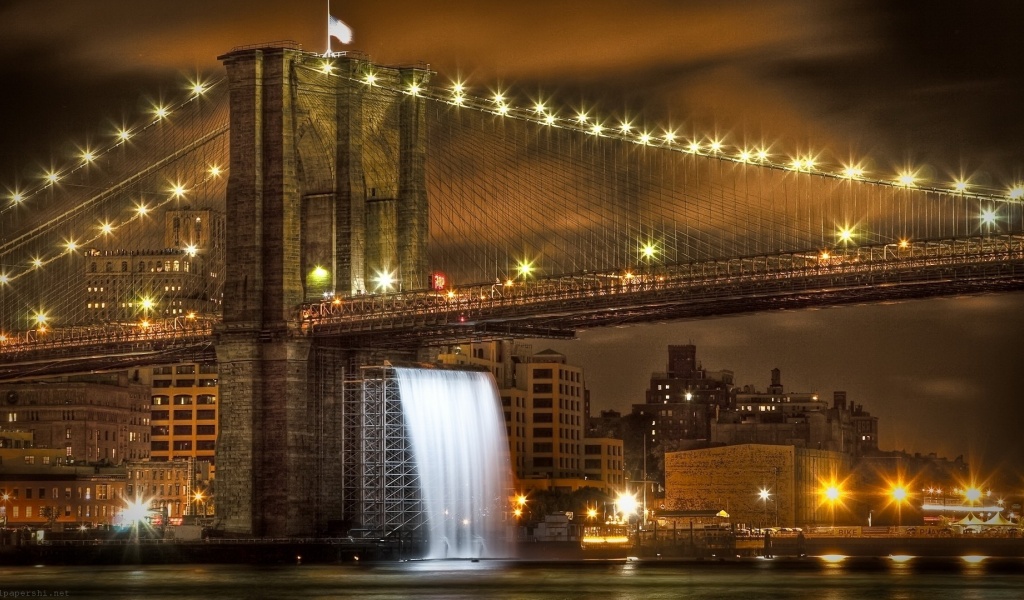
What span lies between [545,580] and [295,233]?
92.3 ft

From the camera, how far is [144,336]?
106125mm

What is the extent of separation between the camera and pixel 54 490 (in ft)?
530

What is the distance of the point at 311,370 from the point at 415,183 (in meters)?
11.1

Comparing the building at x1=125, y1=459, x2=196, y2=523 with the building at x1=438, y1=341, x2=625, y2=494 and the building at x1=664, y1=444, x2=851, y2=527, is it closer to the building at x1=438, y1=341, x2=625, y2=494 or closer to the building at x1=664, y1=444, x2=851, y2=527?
the building at x1=438, y1=341, x2=625, y2=494

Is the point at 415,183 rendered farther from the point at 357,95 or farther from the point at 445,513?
the point at 445,513

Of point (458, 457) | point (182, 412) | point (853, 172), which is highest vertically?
point (853, 172)

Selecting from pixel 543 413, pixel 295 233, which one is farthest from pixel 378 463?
pixel 543 413

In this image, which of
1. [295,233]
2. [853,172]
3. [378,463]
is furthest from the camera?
[295,233]

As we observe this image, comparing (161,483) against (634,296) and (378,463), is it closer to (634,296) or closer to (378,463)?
(378,463)

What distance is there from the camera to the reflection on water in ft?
229

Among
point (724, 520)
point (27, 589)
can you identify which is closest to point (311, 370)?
point (27, 589)

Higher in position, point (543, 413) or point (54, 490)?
point (543, 413)

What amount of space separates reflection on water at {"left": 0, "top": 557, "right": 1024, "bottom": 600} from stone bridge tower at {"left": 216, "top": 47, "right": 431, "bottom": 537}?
6540 mm

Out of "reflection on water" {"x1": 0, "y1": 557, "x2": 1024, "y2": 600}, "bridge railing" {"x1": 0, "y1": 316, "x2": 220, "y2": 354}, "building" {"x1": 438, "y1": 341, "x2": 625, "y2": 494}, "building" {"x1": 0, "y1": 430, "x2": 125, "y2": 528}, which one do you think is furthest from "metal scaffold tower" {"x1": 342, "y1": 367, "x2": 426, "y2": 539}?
"building" {"x1": 438, "y1": 341, "x2": 625, "y2": 494}
